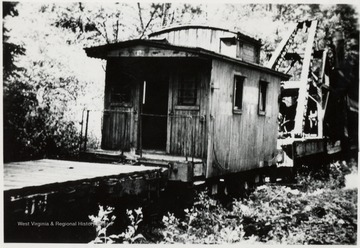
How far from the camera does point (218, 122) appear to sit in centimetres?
910

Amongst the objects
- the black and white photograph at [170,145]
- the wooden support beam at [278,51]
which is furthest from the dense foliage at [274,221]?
the wooden support beam at [278,51]

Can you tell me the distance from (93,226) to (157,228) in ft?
5.09

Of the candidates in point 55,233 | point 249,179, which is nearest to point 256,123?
point 249,179

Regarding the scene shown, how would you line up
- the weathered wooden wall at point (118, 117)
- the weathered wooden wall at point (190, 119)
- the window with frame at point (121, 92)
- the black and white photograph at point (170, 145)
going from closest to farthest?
the black and white photograph at point (170, 145)
the weathered wooden wall at point (190, 119)
the weathered wooden wall at point (118, 117)
the window with frame at point (121, 92)

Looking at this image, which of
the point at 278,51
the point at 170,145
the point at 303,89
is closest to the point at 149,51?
the point at 170,145

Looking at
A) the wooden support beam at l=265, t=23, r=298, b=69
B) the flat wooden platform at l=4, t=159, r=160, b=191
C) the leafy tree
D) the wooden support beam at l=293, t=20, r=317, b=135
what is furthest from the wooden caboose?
the wooden support beam at l=265, t=23, r=298, b=69

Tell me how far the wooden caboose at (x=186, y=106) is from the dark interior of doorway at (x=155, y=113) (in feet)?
0.09

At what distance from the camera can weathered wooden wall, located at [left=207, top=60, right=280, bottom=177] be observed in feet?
29.5

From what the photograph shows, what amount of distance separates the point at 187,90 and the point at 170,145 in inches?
52.0

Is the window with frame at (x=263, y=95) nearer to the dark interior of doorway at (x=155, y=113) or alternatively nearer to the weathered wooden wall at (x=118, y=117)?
the dark interior of doorway at (x=155, y=113)

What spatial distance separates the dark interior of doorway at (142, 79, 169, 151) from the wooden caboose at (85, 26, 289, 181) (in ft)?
0.09

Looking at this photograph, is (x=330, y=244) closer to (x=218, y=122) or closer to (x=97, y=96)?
(x=218, y=122)

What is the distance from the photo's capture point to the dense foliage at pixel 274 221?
7062 mm

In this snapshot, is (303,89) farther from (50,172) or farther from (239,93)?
(50,172)
